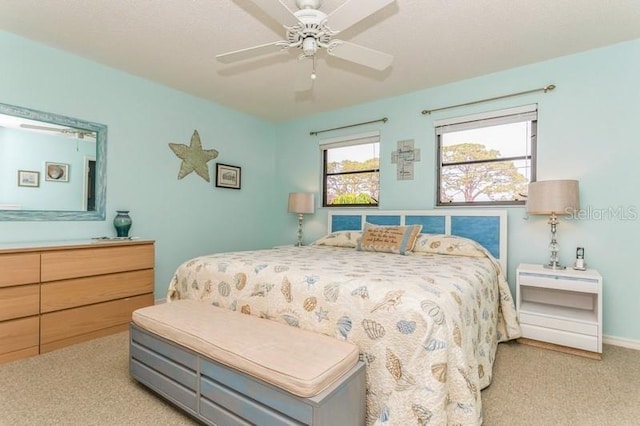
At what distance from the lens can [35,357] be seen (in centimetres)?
230

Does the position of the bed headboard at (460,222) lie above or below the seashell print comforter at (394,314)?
above

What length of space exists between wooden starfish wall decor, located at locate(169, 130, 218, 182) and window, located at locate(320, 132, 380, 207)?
5.08 ft

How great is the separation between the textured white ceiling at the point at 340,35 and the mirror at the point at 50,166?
0.69 m

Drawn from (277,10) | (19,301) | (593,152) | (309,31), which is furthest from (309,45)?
(19,301)

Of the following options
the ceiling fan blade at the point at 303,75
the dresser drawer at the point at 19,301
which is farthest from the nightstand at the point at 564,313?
the dresser drawer at the point at 19,301

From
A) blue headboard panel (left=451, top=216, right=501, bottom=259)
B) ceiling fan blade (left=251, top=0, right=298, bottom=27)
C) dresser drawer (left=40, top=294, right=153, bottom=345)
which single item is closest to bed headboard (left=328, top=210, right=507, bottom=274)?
blue headboard panel (left=451, top=216, right=501, bottom=259)

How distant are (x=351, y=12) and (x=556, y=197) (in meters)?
2.11

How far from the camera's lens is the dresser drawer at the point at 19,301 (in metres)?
2.20

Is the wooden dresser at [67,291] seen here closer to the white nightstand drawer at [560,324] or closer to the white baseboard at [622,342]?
the white nightstand drawer at [560,324]

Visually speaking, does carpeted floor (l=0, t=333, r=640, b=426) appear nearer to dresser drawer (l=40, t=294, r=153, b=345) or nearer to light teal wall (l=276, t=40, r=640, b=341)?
dresser drawer (l=40, t=294, r=153, b=345)

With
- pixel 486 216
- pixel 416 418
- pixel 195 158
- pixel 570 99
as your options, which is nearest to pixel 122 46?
pixel 195 158

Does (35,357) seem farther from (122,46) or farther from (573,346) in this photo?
(573,346)

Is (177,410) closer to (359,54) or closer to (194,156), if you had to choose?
(359,54)

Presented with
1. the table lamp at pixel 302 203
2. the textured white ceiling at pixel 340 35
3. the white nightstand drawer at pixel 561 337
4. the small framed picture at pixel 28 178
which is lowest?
the white nightstand drawer at pixel 561 337
